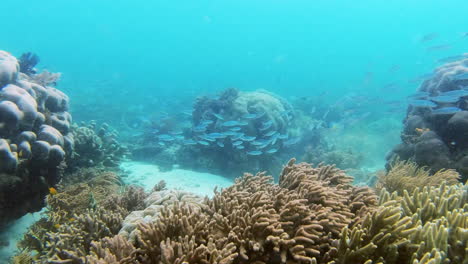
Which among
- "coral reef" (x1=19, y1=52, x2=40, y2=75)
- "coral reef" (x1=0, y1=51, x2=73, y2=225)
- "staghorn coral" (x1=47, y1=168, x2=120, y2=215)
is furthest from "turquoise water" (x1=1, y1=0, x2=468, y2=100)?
"coral reef" (x1=0, y1=51, x2=73, y2=225)

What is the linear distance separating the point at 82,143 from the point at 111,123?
14.5m

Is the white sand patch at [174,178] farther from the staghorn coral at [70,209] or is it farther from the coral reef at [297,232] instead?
the coral reef at [297,232]

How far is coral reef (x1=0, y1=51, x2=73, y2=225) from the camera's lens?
5.52 metres

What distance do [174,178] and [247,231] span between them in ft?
29.8

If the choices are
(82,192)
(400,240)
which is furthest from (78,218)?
(400,240)

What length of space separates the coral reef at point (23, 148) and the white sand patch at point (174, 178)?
3.73 m

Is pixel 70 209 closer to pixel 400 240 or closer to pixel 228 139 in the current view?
pixel 400 240

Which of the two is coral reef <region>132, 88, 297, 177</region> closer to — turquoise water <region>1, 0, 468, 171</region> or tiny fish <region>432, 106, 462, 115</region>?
tiny fish <region>432, 106, 462, 115</region>

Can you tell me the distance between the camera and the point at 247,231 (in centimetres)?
273

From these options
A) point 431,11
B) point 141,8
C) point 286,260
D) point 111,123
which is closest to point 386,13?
point 431,11

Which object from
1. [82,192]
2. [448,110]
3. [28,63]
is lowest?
[82,192]

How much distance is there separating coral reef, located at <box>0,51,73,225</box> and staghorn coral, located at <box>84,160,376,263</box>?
151 inches

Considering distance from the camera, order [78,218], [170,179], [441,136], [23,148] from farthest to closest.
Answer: [170,179] < [441,136] < [23,148] < [78,218]

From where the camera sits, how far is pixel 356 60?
12988 cm
